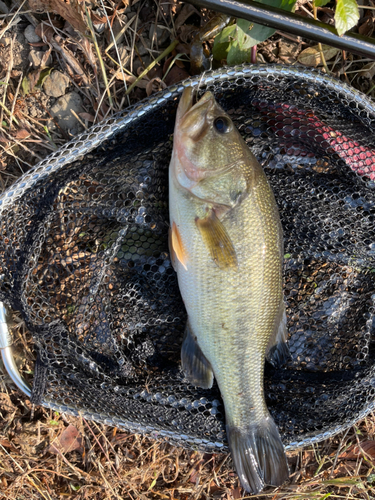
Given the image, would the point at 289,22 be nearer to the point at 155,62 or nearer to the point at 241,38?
the point at 241,38

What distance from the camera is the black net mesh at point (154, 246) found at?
207 cm

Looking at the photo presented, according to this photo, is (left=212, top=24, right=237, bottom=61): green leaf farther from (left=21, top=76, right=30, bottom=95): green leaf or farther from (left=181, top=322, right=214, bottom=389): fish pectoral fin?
(left=181, top=322, right=214, bottom=389): fish pectoral fin

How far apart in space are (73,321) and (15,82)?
154cm

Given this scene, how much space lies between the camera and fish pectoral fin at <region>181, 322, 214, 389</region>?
217cm

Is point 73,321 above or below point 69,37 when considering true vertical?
below

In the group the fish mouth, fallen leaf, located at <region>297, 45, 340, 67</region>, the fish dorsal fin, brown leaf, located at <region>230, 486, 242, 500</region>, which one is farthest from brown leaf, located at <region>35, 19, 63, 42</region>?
brown leaf, located at <region>230, 486, 242, 500</region>

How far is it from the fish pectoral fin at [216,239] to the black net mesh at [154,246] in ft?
1.08

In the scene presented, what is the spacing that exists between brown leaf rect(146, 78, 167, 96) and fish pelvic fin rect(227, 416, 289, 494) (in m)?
2.10

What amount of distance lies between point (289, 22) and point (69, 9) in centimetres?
126

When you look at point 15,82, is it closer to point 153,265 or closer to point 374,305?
point 153,265

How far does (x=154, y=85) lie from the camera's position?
2400 millimetres

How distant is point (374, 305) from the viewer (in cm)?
241

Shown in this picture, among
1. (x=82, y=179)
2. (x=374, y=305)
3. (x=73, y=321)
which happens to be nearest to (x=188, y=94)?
(x=82, y=179)

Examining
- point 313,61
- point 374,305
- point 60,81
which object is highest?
point 60,81
